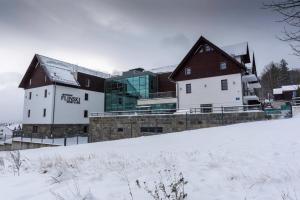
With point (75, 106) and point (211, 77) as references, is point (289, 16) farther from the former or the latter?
point (75, 106)

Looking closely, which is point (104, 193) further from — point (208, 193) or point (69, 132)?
point (69, 132)

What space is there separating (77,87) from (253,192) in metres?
36.0

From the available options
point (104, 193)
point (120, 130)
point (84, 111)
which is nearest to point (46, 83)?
point (84, 111)

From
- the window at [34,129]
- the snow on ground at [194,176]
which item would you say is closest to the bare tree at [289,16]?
the snow on ground at [194,176]

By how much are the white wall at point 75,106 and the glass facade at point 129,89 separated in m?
2.34

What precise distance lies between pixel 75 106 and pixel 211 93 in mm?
22053

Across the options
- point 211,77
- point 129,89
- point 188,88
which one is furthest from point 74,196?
point 129,89

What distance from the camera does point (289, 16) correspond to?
201 inches

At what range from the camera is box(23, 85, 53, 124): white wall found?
33719 millimetres

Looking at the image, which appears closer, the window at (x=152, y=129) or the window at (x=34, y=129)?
the window at (x=152, y=129)

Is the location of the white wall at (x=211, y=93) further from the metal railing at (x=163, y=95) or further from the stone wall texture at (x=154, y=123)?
the stone wall texture at (x=154, y=123)

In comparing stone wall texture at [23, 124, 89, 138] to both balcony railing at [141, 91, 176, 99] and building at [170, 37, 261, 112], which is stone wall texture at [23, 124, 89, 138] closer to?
balcony railing at [141, 91, 176, 99]

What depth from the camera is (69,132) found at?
3488 cm

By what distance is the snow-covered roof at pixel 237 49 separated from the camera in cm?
2867
